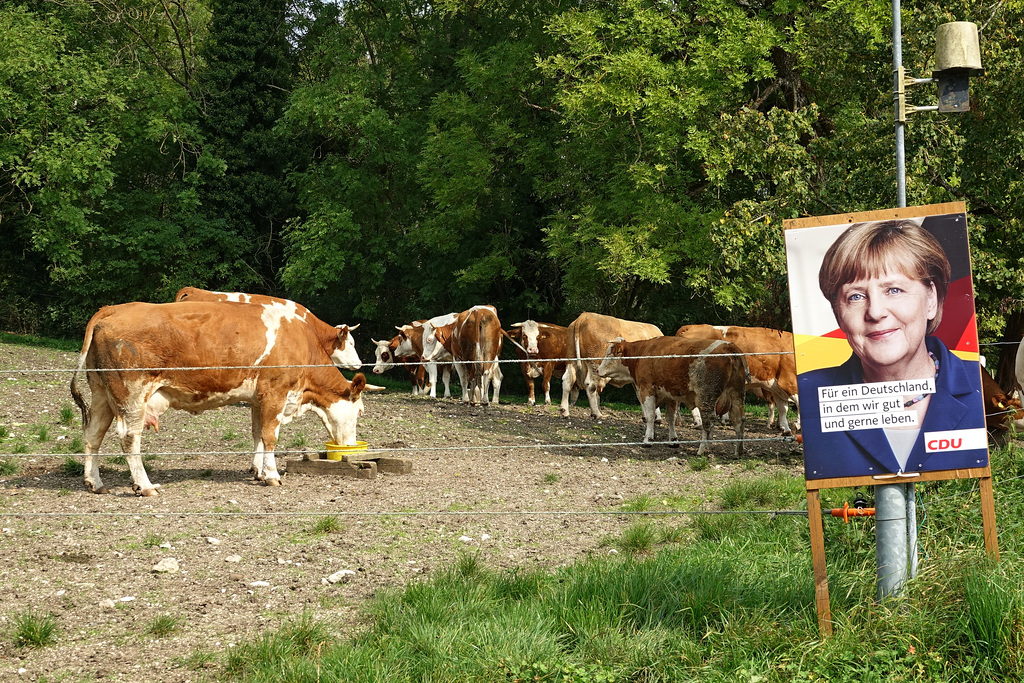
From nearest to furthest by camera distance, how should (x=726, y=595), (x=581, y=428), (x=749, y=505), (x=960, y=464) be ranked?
(x=960, y=464)
(x=726, y=595)
(x=749, y=505)
(x=581, y=428)

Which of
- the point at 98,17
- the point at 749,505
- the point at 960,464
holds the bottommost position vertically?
the point at 749,505

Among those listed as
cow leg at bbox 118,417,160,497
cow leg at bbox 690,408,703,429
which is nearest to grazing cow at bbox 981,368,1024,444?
cow leg at bbox 690,408,703,429

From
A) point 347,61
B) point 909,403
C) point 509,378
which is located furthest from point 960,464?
point 347,61

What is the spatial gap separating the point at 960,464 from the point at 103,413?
9379mm

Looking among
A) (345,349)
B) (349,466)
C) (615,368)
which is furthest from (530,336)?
(349,466)

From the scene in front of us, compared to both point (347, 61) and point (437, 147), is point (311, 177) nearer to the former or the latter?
point (347, 61)

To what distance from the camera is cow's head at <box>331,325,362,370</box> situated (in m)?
13.9

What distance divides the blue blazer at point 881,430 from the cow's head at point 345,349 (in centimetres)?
921

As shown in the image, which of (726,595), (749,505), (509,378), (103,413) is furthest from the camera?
(509,378)

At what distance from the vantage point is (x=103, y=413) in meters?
11.3

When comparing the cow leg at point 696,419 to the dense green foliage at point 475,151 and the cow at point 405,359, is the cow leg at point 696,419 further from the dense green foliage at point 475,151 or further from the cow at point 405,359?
the cow at point 405,359

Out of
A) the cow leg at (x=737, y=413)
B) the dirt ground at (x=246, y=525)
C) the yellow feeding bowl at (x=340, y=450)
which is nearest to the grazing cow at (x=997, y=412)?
the dirt ground at (x=246, y=525)

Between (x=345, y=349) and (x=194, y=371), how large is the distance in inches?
176

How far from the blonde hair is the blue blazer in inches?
12.0
